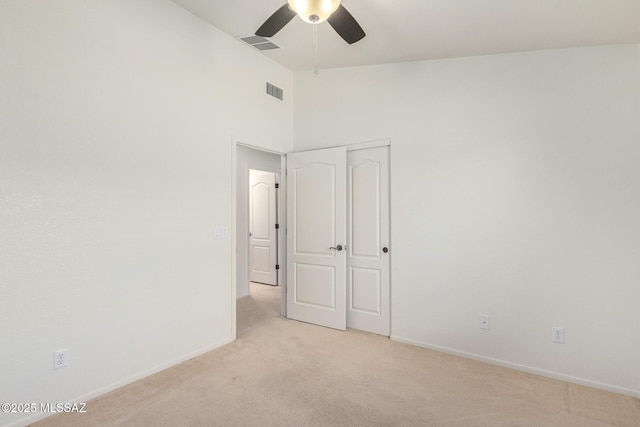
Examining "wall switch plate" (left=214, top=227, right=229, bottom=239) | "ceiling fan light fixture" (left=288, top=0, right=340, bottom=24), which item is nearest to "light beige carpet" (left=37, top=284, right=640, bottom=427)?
"wall switch plate" (left=214, top=227, right=229, bottom=239)

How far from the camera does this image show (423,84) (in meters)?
3.33

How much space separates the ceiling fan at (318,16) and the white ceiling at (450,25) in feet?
1.25

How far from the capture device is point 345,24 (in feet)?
7.20

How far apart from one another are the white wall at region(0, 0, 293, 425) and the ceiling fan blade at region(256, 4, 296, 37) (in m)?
1.07

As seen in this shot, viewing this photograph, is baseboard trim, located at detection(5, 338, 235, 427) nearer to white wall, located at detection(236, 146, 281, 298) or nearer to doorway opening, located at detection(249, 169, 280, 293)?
white wall, located at detection(236, 146, 281, 298)

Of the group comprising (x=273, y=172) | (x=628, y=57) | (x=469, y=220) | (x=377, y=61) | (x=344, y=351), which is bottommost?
(x=344, y=351)

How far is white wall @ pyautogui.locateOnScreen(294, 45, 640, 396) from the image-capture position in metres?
2.52

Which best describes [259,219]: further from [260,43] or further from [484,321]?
[484,321]

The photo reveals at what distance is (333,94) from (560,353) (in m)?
3.39

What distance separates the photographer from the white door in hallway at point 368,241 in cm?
359

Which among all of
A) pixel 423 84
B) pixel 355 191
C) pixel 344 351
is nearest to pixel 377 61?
pixel 423 84

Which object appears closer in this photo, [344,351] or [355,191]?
[344,351]

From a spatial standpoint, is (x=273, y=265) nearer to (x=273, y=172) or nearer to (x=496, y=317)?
(x=273, y=172)

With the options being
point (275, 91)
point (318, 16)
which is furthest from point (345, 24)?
point (275, 91)
